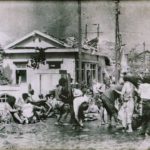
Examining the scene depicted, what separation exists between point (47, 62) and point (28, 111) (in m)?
1.10

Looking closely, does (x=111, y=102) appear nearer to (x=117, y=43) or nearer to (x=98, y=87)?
(x=98, y=87)

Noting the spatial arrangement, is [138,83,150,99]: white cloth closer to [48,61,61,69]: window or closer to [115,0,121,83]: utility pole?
[115,0,121,83]: utility pole

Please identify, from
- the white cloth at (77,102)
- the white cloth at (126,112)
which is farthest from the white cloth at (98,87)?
the white cloth at (126,112)

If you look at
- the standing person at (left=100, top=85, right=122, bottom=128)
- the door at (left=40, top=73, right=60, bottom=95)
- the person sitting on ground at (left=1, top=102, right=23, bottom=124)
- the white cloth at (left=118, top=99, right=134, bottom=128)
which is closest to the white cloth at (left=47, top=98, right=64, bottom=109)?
the door at (left=40, top=73, right=60, bottom=95)

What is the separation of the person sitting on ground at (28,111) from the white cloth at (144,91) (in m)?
2.10

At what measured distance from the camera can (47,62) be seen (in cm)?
984

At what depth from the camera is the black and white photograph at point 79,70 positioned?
9.74m

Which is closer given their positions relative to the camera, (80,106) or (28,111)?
(80,106)

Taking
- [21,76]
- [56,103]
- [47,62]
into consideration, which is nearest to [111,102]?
[56,103]

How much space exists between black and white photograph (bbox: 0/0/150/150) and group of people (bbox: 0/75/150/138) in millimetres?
20

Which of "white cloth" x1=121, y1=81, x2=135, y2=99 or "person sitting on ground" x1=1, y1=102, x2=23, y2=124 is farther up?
"white cloth" x1=121, y1=81, x2=135, y2=99

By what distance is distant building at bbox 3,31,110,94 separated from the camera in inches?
384

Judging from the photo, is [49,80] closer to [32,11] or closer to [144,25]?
[32,11]

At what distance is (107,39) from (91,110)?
148 cm
